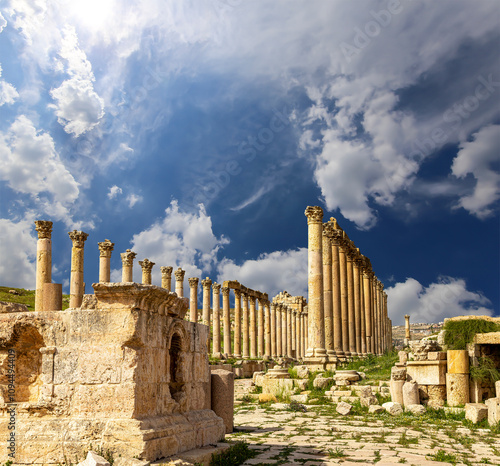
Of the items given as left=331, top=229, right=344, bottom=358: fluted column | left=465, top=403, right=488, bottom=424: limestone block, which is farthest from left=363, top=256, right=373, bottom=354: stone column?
left=465, top=403, right=488, bottom=424: limestone block

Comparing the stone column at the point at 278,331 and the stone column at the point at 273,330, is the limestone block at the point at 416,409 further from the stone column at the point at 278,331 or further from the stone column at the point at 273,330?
the stone column at the point at 278,331

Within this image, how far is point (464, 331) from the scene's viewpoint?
51.0ft

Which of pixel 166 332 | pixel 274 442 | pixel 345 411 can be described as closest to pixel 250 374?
pixel 345 411

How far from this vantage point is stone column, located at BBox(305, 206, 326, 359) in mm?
23250

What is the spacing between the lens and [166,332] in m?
8.00

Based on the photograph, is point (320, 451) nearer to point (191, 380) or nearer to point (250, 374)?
point (191, 380)

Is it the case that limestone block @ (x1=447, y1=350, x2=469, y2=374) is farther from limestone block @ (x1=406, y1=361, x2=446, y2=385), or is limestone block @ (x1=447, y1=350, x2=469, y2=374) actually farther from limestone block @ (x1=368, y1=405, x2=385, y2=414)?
limestone block @ (x1=368, y1=405, x2=385, y2=414)

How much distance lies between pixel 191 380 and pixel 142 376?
169 centimetres

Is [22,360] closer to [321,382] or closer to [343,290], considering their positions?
[321,382]

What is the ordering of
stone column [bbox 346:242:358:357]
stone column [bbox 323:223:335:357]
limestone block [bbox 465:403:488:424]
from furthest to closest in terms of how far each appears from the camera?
stone column [bbox 346:242:358:357] → stone column [bbox 323:223:335:357] → limestone block [bbox 465:403:488:424]

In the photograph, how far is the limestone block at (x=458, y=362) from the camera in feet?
48.2

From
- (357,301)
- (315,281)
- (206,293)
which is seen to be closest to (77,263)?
(206,293)

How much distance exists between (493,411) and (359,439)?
4.02 m

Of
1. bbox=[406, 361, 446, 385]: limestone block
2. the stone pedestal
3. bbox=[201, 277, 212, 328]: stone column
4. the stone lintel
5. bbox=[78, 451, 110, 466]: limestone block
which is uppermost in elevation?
bbox=[201, 277, 212, 328]: stone column
